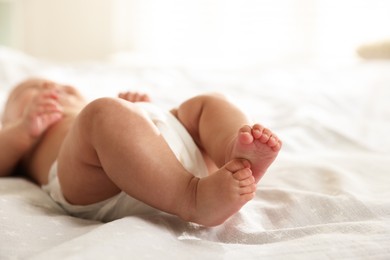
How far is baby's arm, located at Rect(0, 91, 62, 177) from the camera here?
1124mm

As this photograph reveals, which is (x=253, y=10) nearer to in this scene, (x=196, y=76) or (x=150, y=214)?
(x=196, y=76)

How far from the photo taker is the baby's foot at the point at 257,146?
2.43 feet

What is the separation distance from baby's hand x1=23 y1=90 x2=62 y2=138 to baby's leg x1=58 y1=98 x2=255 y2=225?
352mm

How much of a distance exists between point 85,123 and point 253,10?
3488 mm

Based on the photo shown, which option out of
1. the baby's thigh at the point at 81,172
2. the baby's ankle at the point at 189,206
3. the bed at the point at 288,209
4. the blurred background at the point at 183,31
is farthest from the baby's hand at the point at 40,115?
the blurred background at the point at 183,31

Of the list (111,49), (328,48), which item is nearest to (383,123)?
(328,48)

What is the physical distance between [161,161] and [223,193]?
0.33ft

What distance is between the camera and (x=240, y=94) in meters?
1.96

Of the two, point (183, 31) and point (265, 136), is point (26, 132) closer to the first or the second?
point (265, 136)

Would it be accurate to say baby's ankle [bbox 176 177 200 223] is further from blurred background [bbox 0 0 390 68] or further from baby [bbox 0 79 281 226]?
blurred background [bbox 0 0 390 68]

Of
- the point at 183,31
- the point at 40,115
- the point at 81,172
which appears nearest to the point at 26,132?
the point at 40,115

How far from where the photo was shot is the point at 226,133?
0.88 m

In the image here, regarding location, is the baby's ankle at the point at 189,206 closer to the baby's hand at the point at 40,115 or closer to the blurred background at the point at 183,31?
the baby's hand at the point at 40,115

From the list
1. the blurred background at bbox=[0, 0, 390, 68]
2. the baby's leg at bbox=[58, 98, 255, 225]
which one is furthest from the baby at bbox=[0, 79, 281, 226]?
the blurred background at bbox=[0, 0, 390, 68]
